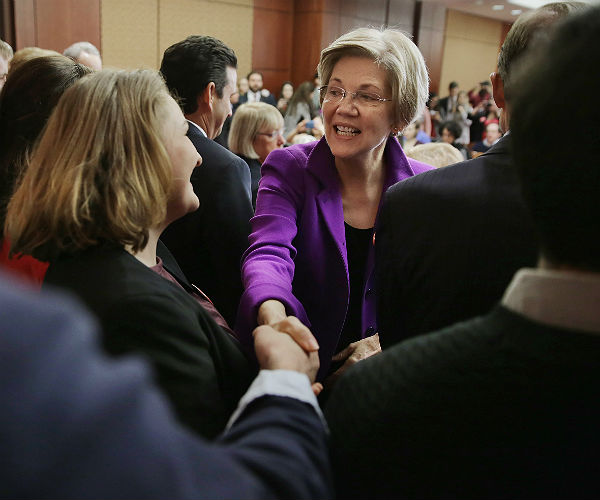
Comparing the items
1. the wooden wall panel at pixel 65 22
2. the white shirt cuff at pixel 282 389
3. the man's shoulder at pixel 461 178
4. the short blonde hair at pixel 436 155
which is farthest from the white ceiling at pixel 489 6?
the white shirt cuff at pixel 282 389

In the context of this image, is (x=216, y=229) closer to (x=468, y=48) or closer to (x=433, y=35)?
(x=433, y=35)

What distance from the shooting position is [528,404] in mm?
591

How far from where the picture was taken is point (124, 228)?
107 cm

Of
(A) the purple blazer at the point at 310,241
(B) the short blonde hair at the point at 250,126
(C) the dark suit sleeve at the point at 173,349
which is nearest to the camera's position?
(C) the dark suit sleeve at the point at 173,349

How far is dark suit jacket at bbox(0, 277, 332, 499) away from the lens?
381mm

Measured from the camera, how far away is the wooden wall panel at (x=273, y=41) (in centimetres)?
1158

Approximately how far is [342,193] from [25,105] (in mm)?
973

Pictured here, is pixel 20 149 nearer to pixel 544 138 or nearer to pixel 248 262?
pixel 248 262

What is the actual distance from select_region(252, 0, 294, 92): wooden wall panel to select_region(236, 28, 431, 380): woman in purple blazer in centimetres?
1036

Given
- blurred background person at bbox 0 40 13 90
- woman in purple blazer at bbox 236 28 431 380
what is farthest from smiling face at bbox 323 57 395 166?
blurred background person at bbox 0 40 13 90

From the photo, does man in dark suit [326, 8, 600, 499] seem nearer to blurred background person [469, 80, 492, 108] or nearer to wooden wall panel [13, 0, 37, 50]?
wooden wall panel [13, 0, 37, 50]

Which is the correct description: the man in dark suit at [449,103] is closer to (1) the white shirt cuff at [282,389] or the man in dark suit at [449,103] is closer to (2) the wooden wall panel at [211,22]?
(2) the wooden wall panel at [211,22]

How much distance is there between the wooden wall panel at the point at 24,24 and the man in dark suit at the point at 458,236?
780 centimetres

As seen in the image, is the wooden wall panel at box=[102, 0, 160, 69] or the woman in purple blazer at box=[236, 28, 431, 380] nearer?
the woman in purple blazer at box=[236, 28, 431, 380]
